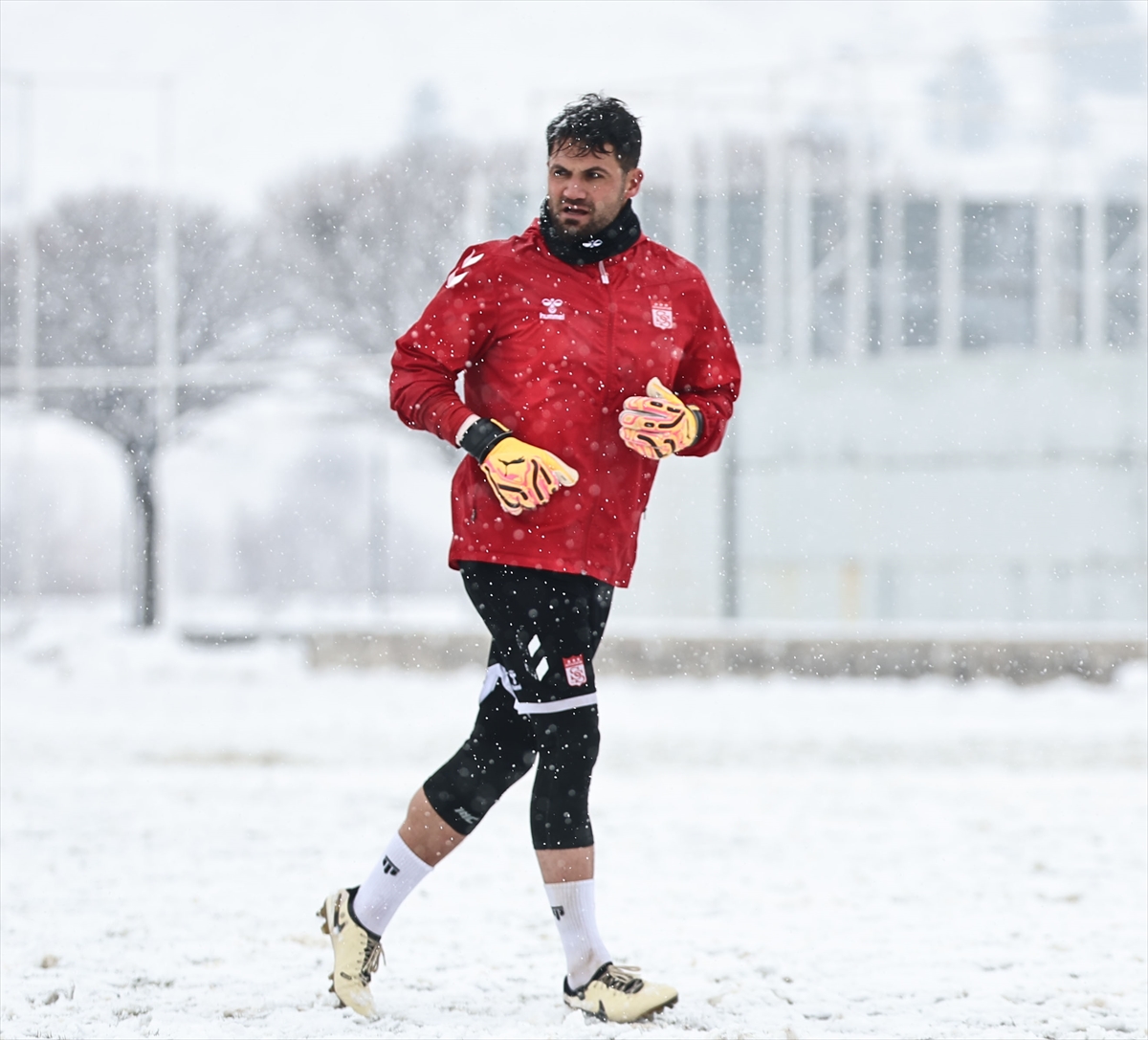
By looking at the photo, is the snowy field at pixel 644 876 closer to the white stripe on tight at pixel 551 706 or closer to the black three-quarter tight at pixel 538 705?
the black three-quarter tight at pixel 538 705

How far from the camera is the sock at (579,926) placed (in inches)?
124

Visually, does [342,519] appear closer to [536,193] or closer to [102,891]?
[536,193]

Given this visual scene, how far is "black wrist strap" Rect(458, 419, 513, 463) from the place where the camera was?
119 inches

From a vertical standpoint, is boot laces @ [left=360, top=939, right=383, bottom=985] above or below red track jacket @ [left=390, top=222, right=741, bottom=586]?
below

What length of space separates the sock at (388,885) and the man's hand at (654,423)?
0.95m

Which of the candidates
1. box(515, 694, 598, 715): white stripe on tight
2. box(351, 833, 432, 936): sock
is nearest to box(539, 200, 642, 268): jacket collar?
box(515, 694, 598, 715): white stripe on tight

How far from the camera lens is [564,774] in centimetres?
315

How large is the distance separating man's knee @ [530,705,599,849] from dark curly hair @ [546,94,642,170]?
1093 millimetres

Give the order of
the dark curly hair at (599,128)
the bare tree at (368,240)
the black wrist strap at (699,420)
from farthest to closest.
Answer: the bare tree at (368,240), the black wrist strap at (699,420), the dark curly hair at (599,128)

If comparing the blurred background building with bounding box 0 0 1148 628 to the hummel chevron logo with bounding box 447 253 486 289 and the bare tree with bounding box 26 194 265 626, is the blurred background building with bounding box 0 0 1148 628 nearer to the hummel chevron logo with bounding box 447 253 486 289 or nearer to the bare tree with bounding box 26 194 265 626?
the bare tree with bounding box 26 194 265 626

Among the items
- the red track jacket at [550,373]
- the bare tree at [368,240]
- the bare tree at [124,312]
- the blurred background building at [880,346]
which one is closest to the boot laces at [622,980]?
the red track jacket at [550,373]

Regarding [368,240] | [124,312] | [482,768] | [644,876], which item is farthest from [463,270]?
[368,240]

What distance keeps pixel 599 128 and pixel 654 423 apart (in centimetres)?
58

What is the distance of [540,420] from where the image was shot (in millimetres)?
3133
